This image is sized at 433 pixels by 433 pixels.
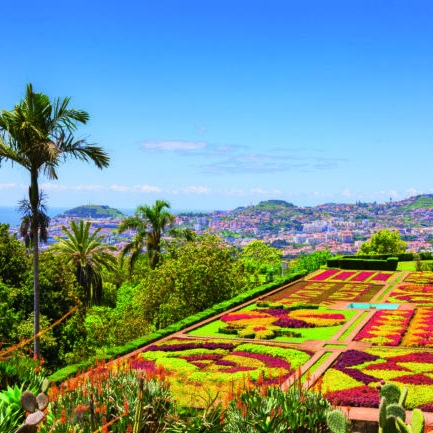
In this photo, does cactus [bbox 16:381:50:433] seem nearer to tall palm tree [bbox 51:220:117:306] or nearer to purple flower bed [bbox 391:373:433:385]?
purple flower bed [bbox 391:373:433:385]

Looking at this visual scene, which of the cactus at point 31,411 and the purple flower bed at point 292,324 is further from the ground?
the cactus at point 31,411

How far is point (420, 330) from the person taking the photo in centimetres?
1873

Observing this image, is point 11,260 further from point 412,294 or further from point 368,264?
point 368,264

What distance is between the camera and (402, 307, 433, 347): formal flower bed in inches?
666

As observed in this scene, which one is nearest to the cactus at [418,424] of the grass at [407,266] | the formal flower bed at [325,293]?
the formal flower bed at [325,293]

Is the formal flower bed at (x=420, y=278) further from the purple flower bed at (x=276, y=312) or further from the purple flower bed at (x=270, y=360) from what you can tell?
the purple flower bed at (x=270, y=360)

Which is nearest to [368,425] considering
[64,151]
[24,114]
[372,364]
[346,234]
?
[372,364]

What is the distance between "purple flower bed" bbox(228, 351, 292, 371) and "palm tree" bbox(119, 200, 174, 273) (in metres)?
21.6

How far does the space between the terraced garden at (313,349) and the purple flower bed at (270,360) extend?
0.10 feet

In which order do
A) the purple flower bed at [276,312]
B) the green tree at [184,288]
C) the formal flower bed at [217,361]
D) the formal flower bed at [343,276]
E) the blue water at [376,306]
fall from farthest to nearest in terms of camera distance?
the formal flower bed at [343,276] < the green tree at [184,288] < the blue water at [376,306] < the purple flower bed at [276,312] < the formal flower bed at [217,361]

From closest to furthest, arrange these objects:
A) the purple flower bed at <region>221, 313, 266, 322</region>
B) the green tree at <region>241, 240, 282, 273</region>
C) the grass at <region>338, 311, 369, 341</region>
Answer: the grass at <region>338, 311, 369, 341</region>, the purple flower bed at <region>221, 313, 266, 322</region>, the green tree at <region>241, 240, 282, 273</region>

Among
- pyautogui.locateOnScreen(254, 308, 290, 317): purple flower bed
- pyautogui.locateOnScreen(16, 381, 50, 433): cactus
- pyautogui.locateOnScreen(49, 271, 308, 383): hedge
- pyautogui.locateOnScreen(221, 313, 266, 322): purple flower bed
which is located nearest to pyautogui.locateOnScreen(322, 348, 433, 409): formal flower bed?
pyautogui.locateOnScreen(49, 271, 308, 383): hedge

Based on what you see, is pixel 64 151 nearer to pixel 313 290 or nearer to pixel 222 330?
pixel 222 330

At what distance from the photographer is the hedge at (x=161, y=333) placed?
13578 millimetres
